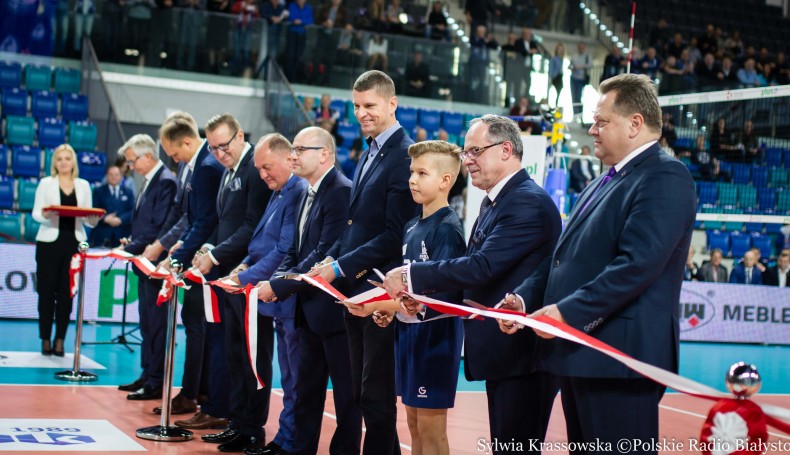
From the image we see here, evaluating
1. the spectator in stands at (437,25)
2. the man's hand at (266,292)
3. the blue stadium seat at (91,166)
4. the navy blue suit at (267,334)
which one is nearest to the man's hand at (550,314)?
the man's hand at (266,292)

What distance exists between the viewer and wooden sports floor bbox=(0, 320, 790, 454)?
6.02m

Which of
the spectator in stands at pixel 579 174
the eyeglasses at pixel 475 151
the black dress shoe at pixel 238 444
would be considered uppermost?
the eyeglasses at pixel 475 151

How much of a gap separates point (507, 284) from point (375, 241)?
0.98 m

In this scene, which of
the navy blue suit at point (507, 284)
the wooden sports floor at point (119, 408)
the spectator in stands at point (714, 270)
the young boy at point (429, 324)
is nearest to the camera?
the navy blue suit at point (507, 284)

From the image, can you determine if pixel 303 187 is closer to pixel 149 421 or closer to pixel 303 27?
pixel 149 421

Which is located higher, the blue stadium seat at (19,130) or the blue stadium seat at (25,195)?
the blue stadium seat at (19,130)

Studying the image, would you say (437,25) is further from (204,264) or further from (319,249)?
(319,249)

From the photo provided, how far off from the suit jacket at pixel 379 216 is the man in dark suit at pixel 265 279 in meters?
0.99

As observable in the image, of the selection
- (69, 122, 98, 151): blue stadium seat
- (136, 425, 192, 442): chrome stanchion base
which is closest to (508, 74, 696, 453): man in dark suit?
(136, 425, 192, 442): chrome stanchion base

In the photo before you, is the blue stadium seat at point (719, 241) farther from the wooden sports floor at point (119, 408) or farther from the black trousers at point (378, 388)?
the black trousers at point (378, 388)

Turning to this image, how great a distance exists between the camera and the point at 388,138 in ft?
16.2

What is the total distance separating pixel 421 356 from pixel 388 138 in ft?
3.92

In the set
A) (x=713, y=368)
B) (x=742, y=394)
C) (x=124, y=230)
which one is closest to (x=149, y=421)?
(x=742, y=394)

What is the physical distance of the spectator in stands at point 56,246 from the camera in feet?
31.1
